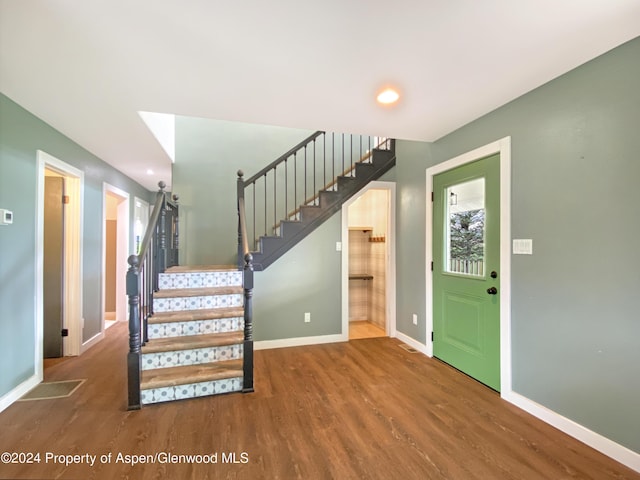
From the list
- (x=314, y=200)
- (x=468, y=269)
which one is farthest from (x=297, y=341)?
(x=468, y=269)

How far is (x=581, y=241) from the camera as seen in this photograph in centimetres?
196

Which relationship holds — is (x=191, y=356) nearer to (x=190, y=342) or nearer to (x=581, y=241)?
(x=190, y=342)

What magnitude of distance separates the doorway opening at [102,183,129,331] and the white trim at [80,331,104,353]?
31.5 inches

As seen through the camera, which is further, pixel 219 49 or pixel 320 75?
pixel 320 75

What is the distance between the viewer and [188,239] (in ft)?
15.2

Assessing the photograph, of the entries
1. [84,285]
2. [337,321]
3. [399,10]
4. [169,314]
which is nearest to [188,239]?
[84,285]

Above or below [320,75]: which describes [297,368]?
below

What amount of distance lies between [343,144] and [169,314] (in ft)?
11.3

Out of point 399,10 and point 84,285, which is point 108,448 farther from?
point 399,10

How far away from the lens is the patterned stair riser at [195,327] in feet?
9.10

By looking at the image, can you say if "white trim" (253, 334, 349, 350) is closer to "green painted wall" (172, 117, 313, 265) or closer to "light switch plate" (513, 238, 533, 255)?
"green painted wall" (172, 117, 313, 265)

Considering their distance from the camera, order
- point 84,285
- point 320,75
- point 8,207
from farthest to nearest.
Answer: point 84,285, point 8,207, point 320,75

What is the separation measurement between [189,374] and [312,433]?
1172 mm

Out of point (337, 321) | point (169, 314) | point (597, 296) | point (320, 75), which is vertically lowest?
point (337, 321)
